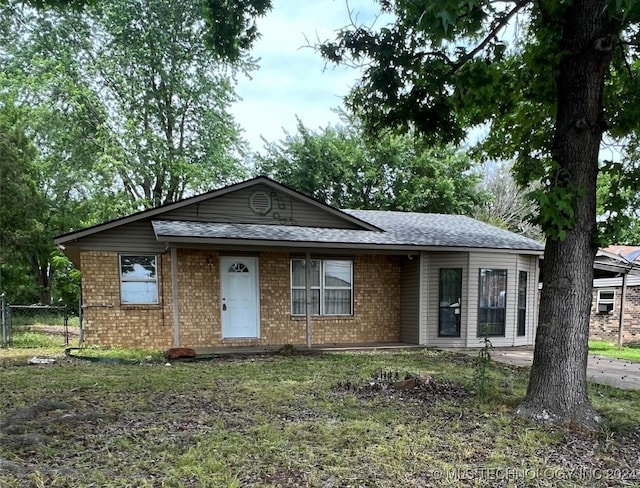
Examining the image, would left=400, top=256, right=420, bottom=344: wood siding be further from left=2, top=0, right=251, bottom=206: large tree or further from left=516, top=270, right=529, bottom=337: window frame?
left=2, top=0, right=251, bottom=206: large tree

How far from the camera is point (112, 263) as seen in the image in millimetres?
9438

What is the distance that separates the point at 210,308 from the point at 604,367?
832cm

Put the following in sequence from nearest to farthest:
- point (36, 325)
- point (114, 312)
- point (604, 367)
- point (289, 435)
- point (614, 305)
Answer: point (289, 435)
point (604, 367)
point (114, 312)
point (36, 325)
point (614, 305)

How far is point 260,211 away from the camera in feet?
34.7

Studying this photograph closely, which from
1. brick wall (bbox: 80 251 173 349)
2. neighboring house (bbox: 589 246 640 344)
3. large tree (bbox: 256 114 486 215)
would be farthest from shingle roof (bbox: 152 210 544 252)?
large tree (bbox: 256 114 486 215)

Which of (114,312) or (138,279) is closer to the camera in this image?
(114,312)

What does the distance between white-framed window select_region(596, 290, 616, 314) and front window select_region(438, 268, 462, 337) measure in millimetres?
9321

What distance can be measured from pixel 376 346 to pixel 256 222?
417 centimetres

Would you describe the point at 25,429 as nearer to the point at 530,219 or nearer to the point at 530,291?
the point at 530,219

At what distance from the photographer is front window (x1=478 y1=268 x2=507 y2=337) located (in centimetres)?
1080

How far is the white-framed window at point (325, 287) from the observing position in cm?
1079

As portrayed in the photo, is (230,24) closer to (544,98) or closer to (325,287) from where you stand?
(544,98)

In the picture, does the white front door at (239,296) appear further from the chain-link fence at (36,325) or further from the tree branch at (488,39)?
the tree branch at (488,39)

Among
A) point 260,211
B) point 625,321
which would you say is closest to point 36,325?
point 260,211
